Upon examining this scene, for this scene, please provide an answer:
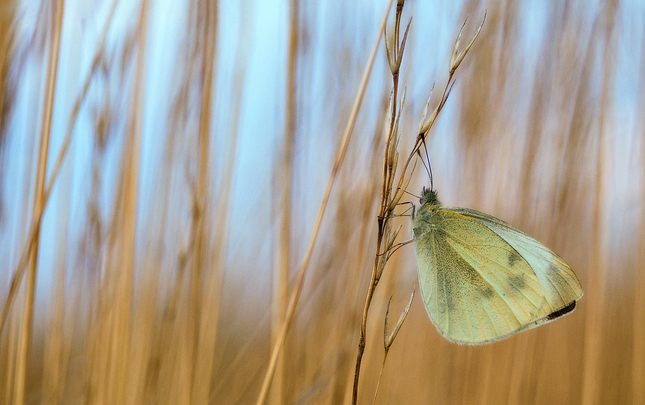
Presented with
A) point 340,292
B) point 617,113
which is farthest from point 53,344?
point 617,113

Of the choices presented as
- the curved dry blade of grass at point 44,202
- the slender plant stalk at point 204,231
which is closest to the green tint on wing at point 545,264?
the slender plant stalk at point 204,231

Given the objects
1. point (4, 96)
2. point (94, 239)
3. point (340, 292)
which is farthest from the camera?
point (340, 292)

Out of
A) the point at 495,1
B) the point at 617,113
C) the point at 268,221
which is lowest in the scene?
the point at 268,221

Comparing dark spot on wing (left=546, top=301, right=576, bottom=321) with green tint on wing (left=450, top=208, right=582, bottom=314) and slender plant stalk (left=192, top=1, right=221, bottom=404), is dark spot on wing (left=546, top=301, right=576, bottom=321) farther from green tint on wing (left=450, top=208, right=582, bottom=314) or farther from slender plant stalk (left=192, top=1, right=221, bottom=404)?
slender plant stalk (left=192, top=1, right=221, bottom=404)

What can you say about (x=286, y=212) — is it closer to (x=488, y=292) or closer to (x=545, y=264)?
(x=488, y=292)

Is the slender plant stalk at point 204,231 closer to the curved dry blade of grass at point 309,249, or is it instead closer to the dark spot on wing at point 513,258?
the curved dry blade of grass at point 309,249

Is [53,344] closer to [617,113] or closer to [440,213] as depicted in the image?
[440,213]

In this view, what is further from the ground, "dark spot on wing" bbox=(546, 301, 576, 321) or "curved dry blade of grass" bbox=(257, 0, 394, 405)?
"curved dry blade of grass" bbox=(257, 0, 394, 405)

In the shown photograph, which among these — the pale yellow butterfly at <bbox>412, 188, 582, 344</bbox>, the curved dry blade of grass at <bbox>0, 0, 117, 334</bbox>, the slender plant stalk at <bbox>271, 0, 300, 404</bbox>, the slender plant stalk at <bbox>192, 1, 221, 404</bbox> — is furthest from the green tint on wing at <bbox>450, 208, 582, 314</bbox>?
the curved dry blade of grass at <bbox>0, 0, 117, 334</bbox>
